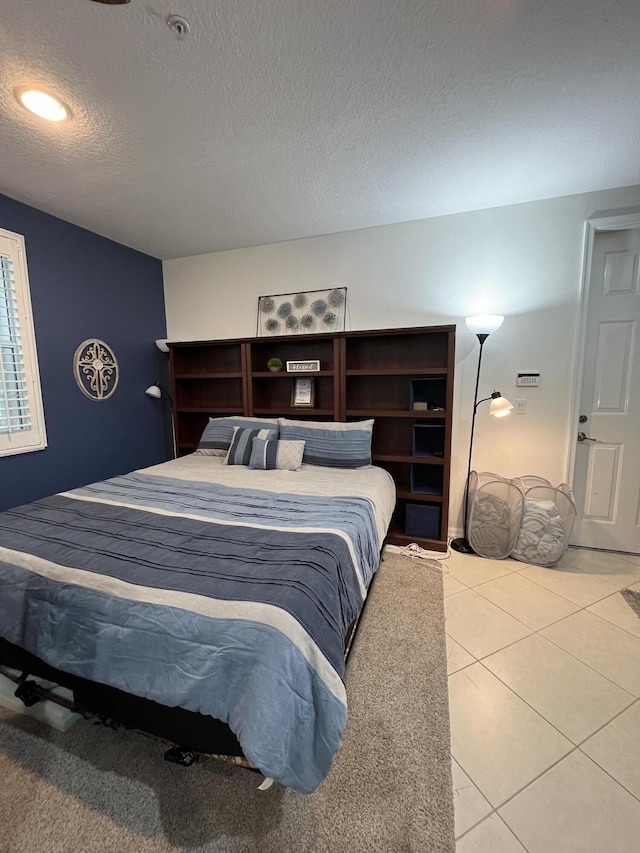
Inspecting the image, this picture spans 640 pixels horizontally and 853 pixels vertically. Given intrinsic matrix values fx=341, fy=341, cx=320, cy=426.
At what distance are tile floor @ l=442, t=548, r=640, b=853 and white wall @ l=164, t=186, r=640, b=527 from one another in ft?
3.02

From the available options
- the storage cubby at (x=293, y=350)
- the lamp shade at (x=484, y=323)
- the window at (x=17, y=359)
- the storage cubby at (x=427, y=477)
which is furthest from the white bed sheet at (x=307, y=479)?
the lamp shade at (x=484, y=323)

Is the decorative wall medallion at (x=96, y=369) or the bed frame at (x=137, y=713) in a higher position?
the decorative wall medallion at (x=96, y=369)

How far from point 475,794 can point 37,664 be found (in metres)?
1.60

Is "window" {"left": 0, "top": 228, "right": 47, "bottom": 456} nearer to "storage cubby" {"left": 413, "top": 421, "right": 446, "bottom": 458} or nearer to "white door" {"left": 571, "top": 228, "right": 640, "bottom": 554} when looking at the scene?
"storage cubby" {"left": 413, "top": 421, "right": 446, "bottom": 458}

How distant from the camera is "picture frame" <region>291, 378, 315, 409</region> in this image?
122 inches

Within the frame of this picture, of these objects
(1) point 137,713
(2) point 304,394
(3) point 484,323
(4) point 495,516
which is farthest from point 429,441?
(1) point 137,713

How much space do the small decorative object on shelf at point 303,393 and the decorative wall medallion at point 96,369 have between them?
163 cm

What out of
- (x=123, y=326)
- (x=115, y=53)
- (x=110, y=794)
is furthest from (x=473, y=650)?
(x=123, y=326)

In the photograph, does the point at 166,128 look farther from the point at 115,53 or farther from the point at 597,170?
the point at 597,170

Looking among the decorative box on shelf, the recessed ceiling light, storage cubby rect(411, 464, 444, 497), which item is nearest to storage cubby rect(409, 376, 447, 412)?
storage cubby rect(411, 464, 444, 497)

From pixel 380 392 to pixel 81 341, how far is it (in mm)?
2521

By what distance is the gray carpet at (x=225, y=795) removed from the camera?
101 cm

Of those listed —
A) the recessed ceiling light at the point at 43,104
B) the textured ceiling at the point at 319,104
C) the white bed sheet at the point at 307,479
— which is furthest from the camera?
the white bed sheet at the point at 307,479

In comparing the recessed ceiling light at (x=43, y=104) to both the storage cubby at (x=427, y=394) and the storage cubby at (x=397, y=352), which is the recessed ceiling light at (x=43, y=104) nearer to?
the storage cubby at (x=397, y=352)
